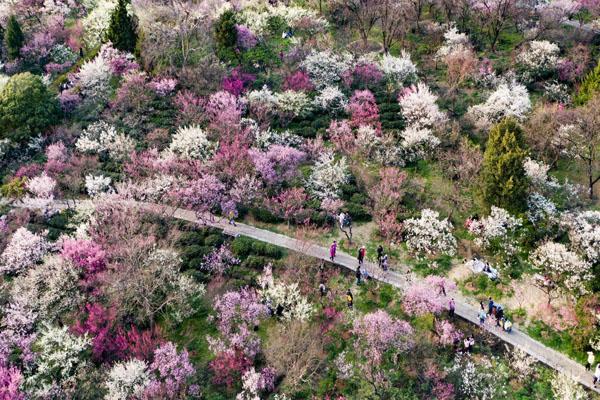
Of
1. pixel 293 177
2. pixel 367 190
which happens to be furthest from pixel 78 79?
pixel 367 190

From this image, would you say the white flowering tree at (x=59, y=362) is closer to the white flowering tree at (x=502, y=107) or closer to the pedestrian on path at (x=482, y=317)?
the pedestrian on path at (x=482, y=317)

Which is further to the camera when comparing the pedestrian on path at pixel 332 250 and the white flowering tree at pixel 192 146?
the white flowering tree at pixel 192 146

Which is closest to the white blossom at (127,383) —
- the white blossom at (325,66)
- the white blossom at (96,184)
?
the white blossom at (96,184)

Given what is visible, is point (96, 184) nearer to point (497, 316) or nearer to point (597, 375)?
point (497, 316)

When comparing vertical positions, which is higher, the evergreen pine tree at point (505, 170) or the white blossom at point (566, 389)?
the evergreen pine tree at point (505, 170)

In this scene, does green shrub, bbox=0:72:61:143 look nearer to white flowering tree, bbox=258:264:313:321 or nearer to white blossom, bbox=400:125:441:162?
white flowering tree, bbox=258:264:313:321

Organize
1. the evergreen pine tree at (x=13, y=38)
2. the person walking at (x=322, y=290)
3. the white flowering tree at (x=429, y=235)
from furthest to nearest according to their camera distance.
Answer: the evergreen pine tree at (x=13, y=38) < the white flowering tree at (x=429, y=235) < the person walking at (x=322, y=290)

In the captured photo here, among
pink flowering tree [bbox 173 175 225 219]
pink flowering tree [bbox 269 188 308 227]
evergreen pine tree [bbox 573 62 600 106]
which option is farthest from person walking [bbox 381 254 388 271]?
evergreen pine tree [bbox 573 62 600 106]

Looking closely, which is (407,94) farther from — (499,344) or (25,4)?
(25,4)
